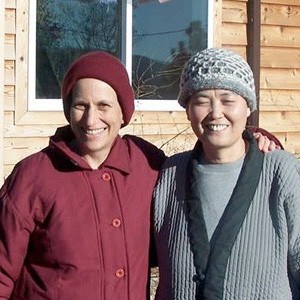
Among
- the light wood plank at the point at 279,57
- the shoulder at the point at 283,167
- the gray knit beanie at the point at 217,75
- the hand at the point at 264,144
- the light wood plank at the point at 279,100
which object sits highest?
the light wood plank at the point at 279,57

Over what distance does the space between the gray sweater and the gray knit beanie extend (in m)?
0.26

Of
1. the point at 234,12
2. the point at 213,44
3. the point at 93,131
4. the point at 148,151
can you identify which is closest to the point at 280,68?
the point at 234,12

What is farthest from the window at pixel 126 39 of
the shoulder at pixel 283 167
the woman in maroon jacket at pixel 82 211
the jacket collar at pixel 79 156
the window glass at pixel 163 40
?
the shoulder at pixel 283 167

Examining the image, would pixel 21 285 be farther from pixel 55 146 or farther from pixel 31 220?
pixel 55 146

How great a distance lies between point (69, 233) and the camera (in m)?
2.70

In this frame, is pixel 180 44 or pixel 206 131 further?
pixel 180 44

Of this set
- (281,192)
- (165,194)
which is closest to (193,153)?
(165,194)

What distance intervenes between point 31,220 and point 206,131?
0.66 m

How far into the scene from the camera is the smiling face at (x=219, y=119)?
269 cm

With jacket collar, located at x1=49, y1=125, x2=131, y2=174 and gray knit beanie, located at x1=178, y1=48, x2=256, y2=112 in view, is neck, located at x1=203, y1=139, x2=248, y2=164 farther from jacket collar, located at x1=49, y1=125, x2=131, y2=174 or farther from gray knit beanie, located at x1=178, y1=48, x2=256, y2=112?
jacket collar, located at x1=49, y1=125, x2=131, y2=174

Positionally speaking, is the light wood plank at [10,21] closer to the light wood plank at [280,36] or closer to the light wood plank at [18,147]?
the light wood plank at [18,147]

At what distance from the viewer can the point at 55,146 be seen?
2840 millimetres

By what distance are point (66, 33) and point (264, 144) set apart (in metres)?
3.86

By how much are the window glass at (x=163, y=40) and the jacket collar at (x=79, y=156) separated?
12.7 ft
